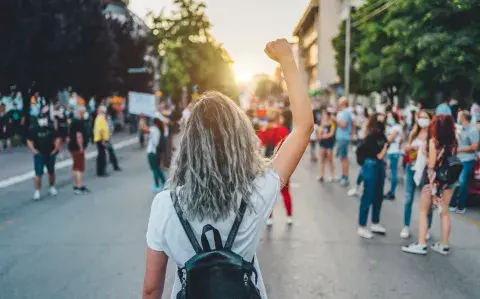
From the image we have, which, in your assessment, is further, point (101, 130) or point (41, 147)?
point (101, 130)

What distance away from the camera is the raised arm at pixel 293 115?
2078mm

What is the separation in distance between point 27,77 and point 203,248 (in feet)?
49.0

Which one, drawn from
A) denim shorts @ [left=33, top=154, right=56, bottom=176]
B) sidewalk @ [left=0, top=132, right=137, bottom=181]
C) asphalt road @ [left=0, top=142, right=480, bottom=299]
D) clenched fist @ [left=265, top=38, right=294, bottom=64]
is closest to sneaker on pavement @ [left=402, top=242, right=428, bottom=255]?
asphalt road @ [left=0, top=142, right=480, bottom=299]

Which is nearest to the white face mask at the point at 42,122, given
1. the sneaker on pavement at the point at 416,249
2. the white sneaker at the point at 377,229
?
the white sneaker at the point at 377,229

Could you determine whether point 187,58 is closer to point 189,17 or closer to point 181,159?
point 189,17

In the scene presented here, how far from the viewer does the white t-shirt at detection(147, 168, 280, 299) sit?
189 centimetres

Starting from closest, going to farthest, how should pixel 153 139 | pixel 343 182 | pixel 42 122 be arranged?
1. pixel 42 122
2. pixel 153 139
3. pixel 343 182

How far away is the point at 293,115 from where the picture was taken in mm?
2102

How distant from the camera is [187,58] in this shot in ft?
124

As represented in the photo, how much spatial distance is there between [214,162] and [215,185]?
8 centimetres

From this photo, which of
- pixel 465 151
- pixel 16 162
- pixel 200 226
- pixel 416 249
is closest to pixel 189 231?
pixel 200 226

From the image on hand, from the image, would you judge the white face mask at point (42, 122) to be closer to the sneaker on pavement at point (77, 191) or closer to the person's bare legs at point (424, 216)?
the sneaker on pavement at point (77, 191)

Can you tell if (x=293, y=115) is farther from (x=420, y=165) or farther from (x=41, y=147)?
(x=41, y=147)

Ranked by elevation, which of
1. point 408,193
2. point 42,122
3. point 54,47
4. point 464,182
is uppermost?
point 54,47
